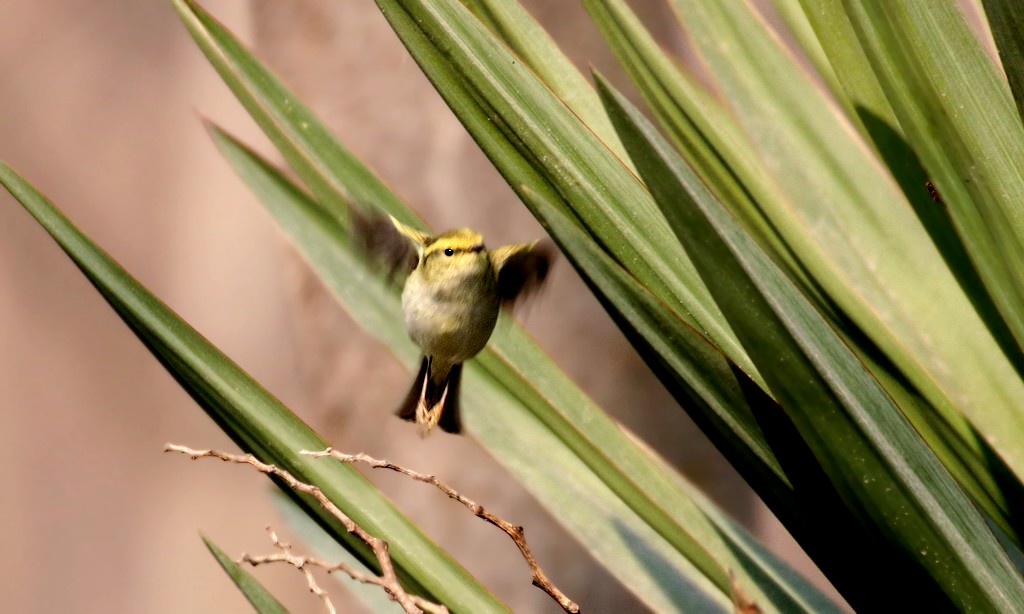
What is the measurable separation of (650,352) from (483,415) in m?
0.30

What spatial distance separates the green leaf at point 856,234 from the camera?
51cm

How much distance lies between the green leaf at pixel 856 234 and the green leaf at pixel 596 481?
0.14 m

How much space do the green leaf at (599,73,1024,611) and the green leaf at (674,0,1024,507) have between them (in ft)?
0.55

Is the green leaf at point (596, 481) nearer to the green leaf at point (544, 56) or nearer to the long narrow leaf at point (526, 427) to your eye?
the long narrow leaf at point (526, 427)

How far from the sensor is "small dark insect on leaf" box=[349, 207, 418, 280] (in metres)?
0.55

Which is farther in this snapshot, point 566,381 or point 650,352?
point 566,381

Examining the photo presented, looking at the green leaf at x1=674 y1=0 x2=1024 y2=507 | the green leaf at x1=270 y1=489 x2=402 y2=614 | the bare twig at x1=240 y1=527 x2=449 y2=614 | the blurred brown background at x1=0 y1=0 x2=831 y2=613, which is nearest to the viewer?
the bare twig at x1=240 y1=527 x2=449 y2=614

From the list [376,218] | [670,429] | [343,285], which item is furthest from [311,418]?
[376,218]

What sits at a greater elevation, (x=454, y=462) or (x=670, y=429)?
(x=670, y=429)

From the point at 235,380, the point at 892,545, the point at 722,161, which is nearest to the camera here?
the point at 892,545

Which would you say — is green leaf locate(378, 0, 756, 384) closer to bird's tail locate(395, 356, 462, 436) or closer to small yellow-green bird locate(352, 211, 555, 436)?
small yellow-green bird locate(352, 211, 555, 436)

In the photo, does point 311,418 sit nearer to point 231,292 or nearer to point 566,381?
point 231,292

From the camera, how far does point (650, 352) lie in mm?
347

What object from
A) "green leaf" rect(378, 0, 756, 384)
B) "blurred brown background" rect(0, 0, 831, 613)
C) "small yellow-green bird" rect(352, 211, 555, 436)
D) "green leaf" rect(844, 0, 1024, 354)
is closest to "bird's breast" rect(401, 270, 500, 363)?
"small yellow-green bird" rect(352, 211, 555, 436)
